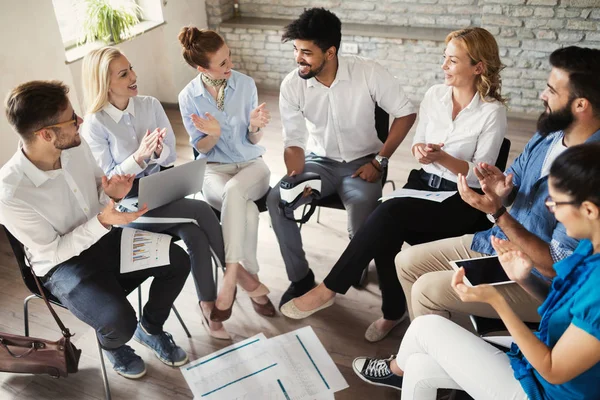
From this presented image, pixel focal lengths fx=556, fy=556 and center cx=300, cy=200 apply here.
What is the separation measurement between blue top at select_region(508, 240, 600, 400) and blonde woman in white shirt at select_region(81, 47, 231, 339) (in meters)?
1.54

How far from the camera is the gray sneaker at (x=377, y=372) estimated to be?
2.36 m

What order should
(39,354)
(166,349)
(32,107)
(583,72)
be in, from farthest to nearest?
(166,349)
(39,354)
(32,107)
(583,72)

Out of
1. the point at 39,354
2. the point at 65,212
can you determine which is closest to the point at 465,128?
the point at 65,212

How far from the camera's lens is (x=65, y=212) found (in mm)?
2303

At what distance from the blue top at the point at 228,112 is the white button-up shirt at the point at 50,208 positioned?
0.69 m

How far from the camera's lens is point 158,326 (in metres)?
2.63

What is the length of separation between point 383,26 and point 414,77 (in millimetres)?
623

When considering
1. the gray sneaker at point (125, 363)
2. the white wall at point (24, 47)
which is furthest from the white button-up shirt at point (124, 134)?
the white wall at point (24, 47)

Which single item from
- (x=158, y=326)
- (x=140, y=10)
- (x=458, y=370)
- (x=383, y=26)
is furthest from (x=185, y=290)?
(x=383, y=26)

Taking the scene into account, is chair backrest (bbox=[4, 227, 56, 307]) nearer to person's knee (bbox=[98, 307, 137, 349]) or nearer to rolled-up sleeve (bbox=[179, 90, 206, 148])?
person's knee (bbox=[98, 307, 137, 349])

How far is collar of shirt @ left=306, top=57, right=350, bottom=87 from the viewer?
114 inches

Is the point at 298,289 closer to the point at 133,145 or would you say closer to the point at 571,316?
the point at 133,145

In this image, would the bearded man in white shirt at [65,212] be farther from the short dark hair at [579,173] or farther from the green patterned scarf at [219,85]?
the short dark hair at [579,173]

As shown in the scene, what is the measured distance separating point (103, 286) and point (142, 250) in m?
0.25
